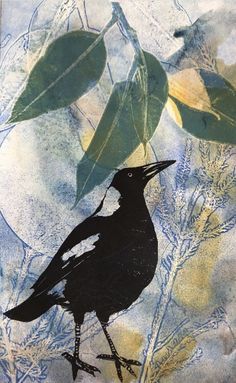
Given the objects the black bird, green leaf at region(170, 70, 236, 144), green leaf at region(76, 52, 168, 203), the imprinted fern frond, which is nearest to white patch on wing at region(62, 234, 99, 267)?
the black bird

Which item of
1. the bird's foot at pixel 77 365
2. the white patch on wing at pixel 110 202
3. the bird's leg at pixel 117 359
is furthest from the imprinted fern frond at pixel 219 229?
the bird's foot at pixel 77 365

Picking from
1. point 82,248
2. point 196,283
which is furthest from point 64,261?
point 196,283

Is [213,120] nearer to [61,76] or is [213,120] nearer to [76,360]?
[61,76]

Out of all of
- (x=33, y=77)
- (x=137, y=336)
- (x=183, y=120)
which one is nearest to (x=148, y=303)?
(x=137, y=336)

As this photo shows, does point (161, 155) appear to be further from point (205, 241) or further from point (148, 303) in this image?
point (148, 303)

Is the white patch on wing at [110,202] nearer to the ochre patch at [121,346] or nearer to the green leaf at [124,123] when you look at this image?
the green leaf at [124,123]
